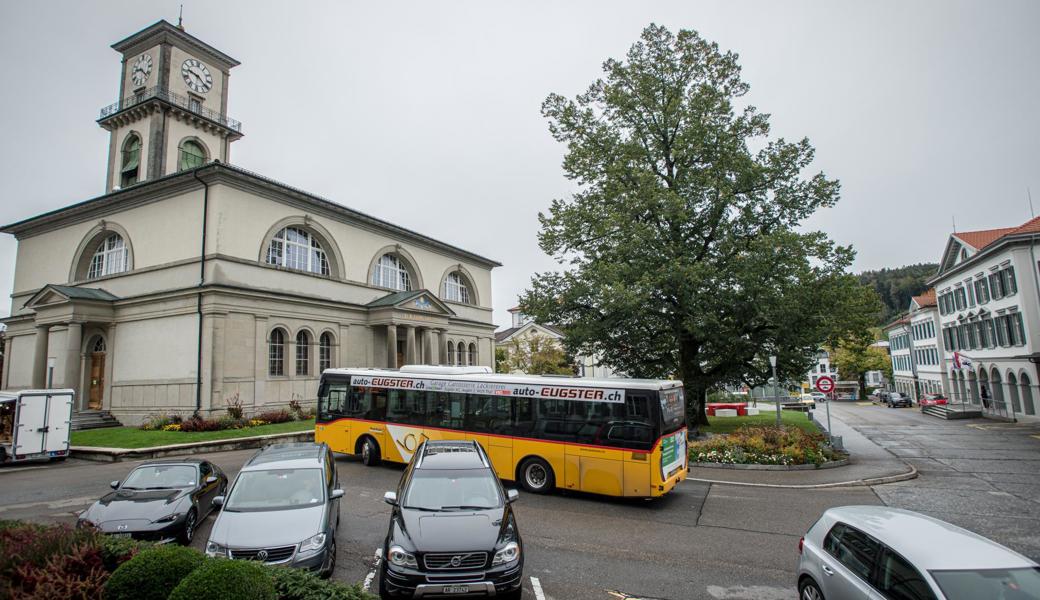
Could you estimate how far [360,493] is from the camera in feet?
42.0

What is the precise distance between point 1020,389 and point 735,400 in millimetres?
20142

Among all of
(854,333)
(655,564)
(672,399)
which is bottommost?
(655,564)

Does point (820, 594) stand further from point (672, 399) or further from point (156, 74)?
point (156, 74)

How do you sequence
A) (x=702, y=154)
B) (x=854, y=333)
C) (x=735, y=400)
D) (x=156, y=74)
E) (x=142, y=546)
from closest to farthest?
(x=142, y=546)
(x=854, y=333)
(x=702, y=154)
(x=156, y=74)
(x=735, y=400)

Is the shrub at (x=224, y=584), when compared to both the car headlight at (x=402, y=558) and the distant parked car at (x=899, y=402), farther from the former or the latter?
the distant parked car at (x=899, y=402)

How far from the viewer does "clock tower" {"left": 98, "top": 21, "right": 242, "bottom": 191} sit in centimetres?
3534

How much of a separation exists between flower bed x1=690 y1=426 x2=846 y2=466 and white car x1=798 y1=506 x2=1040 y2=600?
1073cm

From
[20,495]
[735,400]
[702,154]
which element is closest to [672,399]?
[702,154]

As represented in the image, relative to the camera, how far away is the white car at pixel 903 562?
175 inches

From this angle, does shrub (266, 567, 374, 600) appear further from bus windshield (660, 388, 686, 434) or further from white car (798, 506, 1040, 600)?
bus windshield (660, 388, 686, 434)

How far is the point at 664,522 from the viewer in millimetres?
10625

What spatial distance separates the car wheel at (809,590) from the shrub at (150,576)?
644cm

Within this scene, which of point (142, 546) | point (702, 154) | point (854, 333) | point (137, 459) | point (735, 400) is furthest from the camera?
point (735, 400)

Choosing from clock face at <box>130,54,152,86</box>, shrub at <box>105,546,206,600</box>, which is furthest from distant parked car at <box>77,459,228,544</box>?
clock face at <box>130,54,152,86</box>
